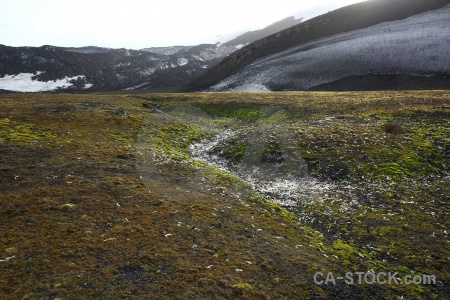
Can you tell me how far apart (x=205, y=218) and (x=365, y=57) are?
11771cm

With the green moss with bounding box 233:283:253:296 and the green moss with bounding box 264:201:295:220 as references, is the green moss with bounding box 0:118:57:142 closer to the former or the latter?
the green moss with bounding box 264:201:295:220

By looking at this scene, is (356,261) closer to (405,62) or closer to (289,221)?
(289,221)

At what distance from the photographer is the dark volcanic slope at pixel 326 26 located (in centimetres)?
12855

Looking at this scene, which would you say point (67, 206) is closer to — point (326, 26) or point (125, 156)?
point (125, 156)

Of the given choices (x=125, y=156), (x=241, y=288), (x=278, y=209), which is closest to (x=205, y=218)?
(x=241, y=288)

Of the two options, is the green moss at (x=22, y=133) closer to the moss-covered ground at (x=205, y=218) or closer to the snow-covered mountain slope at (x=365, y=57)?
the moss-covered ground at (x=205, y=218)

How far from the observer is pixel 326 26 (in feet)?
488

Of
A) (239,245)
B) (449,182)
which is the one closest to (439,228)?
(449,182)

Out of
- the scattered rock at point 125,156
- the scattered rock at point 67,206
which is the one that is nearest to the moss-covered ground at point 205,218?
the scattered rock at point 67,206

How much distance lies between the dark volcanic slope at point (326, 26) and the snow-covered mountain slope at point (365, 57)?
7305 mm

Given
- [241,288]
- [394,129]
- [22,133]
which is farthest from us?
[394,129]

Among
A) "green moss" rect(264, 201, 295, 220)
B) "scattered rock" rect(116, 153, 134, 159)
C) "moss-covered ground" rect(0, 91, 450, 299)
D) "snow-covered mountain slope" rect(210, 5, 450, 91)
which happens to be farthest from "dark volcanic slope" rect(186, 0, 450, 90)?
"green moss" rect(264, 201, 295, 220)

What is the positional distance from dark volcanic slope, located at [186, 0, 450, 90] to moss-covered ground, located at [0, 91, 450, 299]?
117656 millimetres

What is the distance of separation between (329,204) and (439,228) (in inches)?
229
